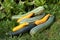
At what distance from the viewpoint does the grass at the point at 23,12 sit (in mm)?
6379

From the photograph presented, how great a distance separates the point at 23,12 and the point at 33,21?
0.64 m

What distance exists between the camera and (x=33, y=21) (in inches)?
275

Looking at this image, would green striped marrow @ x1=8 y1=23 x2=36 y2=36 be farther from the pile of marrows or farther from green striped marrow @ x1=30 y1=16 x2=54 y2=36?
green striped marrow @ x1=30 y1=16 x2=54 y2=36

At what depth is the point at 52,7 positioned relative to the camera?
757cm

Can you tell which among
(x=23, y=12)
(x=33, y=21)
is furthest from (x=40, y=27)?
(x=23, y=12)

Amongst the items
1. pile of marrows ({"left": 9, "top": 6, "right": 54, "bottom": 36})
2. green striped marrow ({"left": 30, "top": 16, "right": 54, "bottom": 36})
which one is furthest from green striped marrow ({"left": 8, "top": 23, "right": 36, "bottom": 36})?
green striped marrow ({"left": 30, "top": 16, "right": 54, "bottom": 36})

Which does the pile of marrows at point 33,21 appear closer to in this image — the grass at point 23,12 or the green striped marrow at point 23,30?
the green striped marrow at point 23,30

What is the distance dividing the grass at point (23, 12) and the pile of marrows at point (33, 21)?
4.8 inches

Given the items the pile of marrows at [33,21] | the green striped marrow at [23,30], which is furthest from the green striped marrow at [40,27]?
the green striped marrow at [23,30]

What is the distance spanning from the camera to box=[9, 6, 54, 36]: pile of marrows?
6615 mm

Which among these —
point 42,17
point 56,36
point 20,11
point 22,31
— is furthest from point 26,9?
point 56,36

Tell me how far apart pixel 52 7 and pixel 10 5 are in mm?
1207

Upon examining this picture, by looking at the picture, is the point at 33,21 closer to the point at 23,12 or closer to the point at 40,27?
the point at 40,27

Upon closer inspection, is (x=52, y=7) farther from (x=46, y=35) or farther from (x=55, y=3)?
(x=46, y=35)
